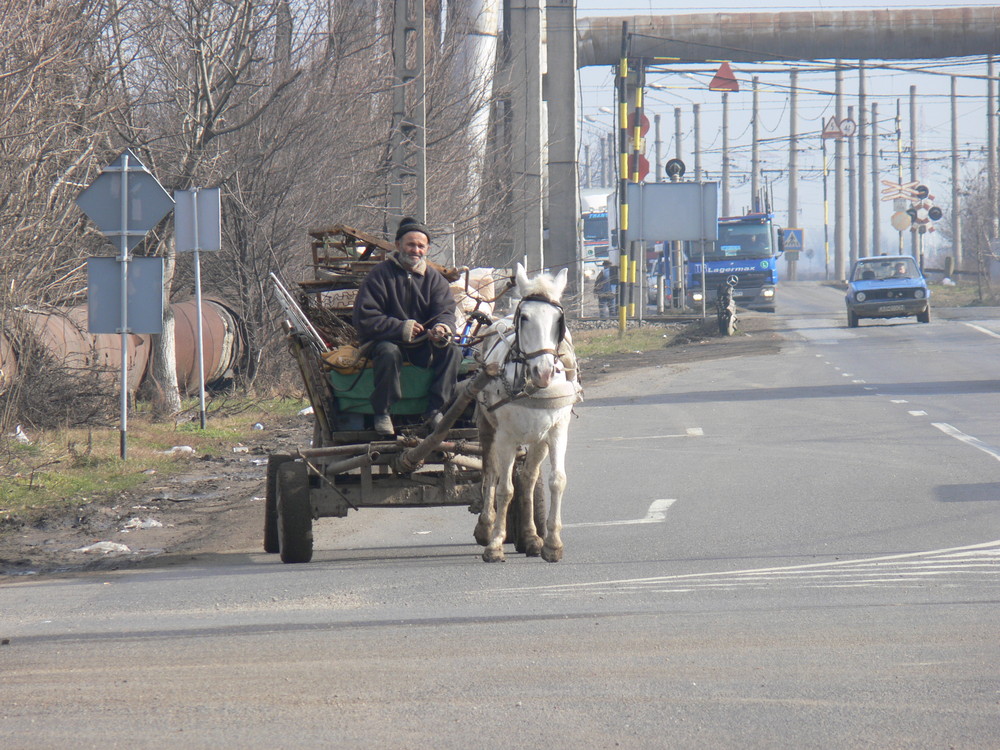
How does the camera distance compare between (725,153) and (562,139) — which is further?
(725,153)

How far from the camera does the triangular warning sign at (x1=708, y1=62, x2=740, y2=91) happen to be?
4053cm

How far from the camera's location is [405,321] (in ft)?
28.6

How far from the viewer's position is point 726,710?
5.15 m

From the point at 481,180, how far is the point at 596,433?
15029 mm

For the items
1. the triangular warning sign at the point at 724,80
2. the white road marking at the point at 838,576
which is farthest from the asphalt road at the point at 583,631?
the triangular warning sign at the point at 724,80

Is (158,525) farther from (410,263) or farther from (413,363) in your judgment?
(410,263)

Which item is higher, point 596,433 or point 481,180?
point 481,180

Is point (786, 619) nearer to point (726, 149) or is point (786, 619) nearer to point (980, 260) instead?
point (980, 260)

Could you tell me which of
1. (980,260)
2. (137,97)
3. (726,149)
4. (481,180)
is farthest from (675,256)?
(726,149)

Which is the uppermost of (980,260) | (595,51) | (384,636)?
(595,51)

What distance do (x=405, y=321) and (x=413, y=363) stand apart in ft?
1.39

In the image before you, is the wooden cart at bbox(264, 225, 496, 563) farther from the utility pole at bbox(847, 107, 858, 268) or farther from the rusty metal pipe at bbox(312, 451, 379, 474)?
the utility pole at bbox(847, 107, 858, 268)

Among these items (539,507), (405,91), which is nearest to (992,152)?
(405,91)

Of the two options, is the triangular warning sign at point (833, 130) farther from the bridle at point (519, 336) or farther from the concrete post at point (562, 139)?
the bridle at point (519, 336)
